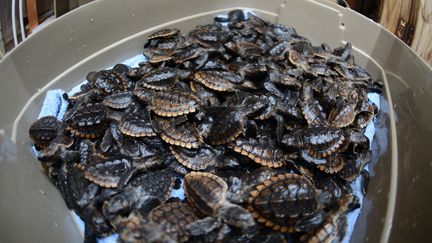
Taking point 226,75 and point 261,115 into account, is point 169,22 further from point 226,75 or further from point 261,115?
point 261,115

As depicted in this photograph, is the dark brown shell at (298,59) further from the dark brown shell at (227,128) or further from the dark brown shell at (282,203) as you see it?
the dark brown shell at (282,203)

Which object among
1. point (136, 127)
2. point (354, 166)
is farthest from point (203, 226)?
point (354, 166)

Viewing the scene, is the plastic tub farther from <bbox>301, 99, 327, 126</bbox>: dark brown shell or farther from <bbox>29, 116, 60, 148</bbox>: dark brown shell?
<bbox>301, 99, 327, 126</bbox>: dark brown shell

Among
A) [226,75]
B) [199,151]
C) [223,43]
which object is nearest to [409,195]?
[199,151]

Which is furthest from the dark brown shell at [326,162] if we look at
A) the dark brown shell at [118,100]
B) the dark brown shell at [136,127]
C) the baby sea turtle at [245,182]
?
the dark brown shell at [118,100]

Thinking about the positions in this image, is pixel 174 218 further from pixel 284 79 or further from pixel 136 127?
pixel 284 79
